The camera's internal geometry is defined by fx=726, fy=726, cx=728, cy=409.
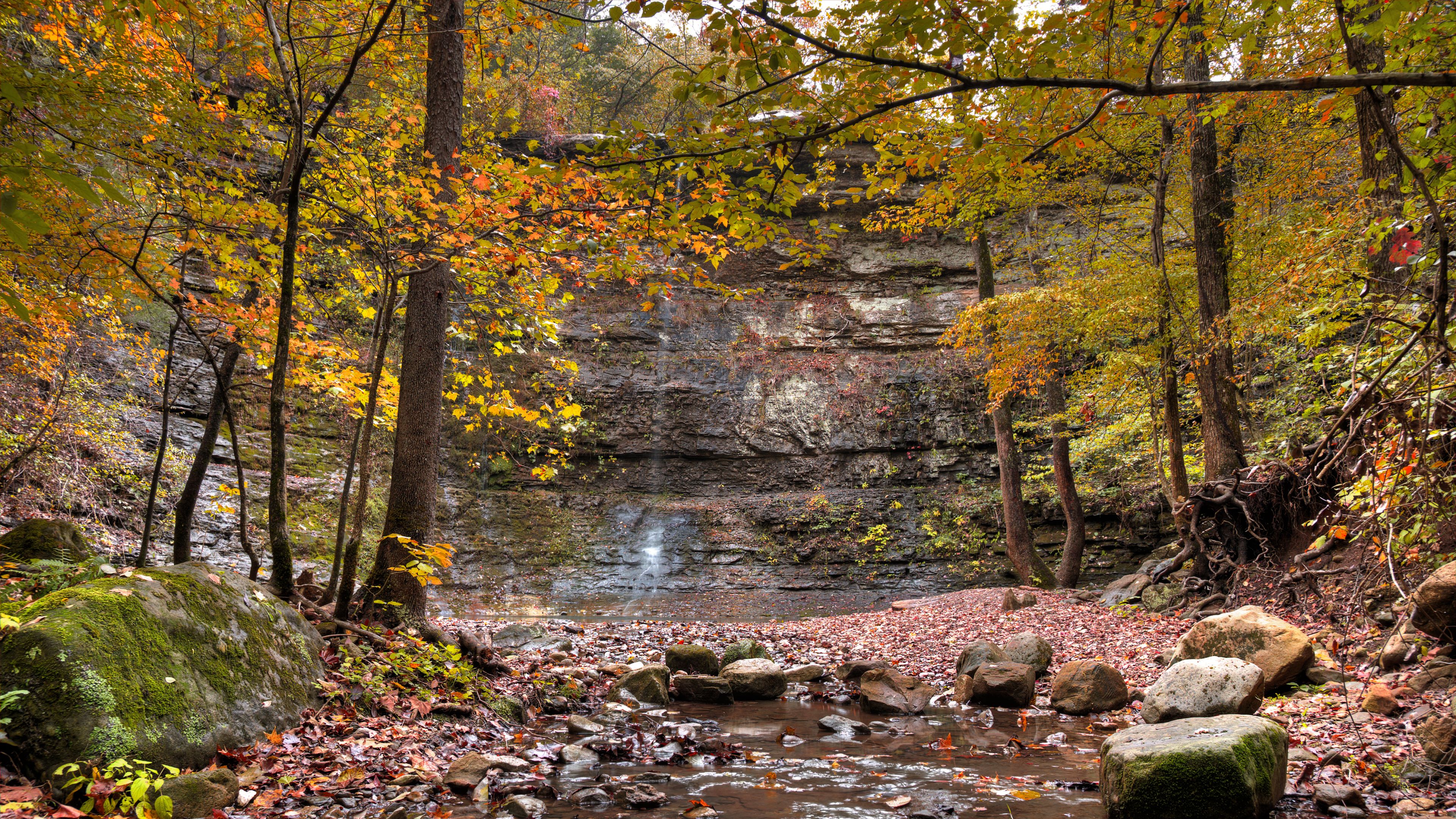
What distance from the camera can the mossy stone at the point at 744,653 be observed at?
864 cm

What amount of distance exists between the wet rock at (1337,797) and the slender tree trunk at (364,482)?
654 cm

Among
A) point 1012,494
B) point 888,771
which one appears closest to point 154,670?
point 888,771

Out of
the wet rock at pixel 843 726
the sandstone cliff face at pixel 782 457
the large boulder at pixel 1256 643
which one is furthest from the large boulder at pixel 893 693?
the sandstone cliff face at pixel 782 457

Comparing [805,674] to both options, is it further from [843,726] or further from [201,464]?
[201,464]

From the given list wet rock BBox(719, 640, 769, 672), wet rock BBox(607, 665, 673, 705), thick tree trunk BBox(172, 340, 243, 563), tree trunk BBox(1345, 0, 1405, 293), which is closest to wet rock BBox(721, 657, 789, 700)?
wet rock BBox(719, 640, 769, 672)

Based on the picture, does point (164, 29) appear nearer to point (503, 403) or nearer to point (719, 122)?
point (503, 403)

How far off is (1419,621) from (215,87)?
10.4m

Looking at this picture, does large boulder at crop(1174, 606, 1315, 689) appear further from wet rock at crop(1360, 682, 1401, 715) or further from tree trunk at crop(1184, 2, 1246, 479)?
tree trunk at crop(1184, 2, 1246, 479)

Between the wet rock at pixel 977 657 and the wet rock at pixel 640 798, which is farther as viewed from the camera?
the wet rock at pixel 977 657

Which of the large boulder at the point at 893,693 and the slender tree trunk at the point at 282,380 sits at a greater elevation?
the slender tree trunk at the point at 282,380

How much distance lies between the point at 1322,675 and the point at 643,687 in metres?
5.78

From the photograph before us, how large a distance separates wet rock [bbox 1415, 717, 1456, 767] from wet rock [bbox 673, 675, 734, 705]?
5303 mm

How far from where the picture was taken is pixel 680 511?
783 inches

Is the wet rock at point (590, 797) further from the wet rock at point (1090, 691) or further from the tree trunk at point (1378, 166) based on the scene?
the tree trunk at point (1378, 166)
